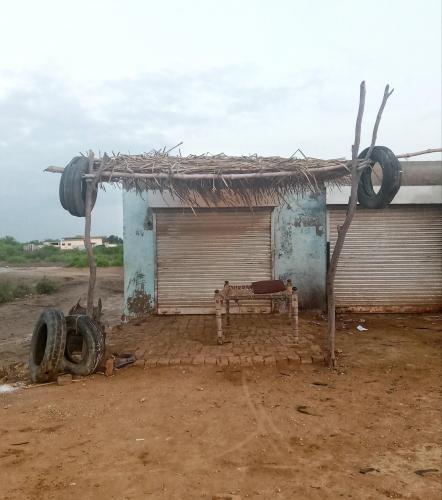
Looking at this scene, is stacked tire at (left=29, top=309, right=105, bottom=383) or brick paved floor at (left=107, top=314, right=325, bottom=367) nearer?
stacked tire at (left=29, top=309, right=105, bottom=383)

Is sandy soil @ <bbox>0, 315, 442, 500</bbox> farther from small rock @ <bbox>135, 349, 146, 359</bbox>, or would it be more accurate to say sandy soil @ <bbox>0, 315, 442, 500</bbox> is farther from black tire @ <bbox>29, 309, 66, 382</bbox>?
small rock @ <bbox>135, 349, 146, 359</bbox>

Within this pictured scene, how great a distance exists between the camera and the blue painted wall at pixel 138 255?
29.5ft

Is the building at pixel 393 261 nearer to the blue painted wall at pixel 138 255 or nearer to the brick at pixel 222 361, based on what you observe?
the blue painted wall at pixel 138 255

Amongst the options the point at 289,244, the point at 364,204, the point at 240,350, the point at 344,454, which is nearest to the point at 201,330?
the point at 240,350

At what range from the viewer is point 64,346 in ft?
17.6

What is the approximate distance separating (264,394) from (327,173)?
119 inches

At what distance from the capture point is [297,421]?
4.05m

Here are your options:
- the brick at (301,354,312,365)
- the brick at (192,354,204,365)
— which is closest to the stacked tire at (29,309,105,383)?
the brick at (192,354,204,365)

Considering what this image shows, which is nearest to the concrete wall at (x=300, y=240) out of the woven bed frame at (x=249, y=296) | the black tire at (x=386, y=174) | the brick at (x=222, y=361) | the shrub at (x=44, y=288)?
the woven bed frame at (x=249, y=296)

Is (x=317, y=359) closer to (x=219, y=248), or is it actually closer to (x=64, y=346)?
(x=64, y=346)

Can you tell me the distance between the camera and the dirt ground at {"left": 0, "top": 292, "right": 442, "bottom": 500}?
2951 millimetres

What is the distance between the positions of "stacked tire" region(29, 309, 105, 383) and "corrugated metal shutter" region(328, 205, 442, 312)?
569cm

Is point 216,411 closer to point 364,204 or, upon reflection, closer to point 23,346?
point 364,204

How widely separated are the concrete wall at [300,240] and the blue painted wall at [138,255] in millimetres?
2526
